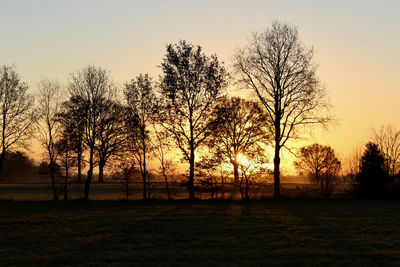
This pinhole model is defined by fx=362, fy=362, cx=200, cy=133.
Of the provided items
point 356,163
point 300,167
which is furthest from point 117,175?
point 300,167

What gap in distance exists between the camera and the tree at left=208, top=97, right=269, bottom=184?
3653cm

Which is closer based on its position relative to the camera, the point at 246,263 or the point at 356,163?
the point at 246,263

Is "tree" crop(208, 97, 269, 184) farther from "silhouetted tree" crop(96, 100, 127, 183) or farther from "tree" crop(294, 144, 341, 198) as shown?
"tree" crop(294, 144, 341, 198)

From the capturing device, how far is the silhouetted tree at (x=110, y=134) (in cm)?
4034

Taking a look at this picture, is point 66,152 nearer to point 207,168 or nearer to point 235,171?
point 207,168

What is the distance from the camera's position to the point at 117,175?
129 feet

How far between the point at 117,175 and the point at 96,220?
53.8 ft

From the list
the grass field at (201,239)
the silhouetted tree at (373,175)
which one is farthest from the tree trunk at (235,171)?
the silhouetted tree at (373,175)

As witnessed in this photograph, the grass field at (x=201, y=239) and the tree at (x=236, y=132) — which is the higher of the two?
the tree at (x=236, y=132)

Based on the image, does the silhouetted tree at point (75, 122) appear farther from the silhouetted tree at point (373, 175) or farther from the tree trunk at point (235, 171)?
the silhouetted tree at point (373, 175)

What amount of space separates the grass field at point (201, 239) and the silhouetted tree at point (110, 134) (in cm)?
1554

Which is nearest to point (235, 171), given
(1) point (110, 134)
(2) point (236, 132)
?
→ (2) point (236, 132)

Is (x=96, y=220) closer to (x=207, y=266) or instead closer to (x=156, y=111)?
(x=207, y=266)

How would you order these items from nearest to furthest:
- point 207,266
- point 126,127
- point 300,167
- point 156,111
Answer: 1. point 207,266
2. point 156,111
3. point 126,127
4. point 300,167
